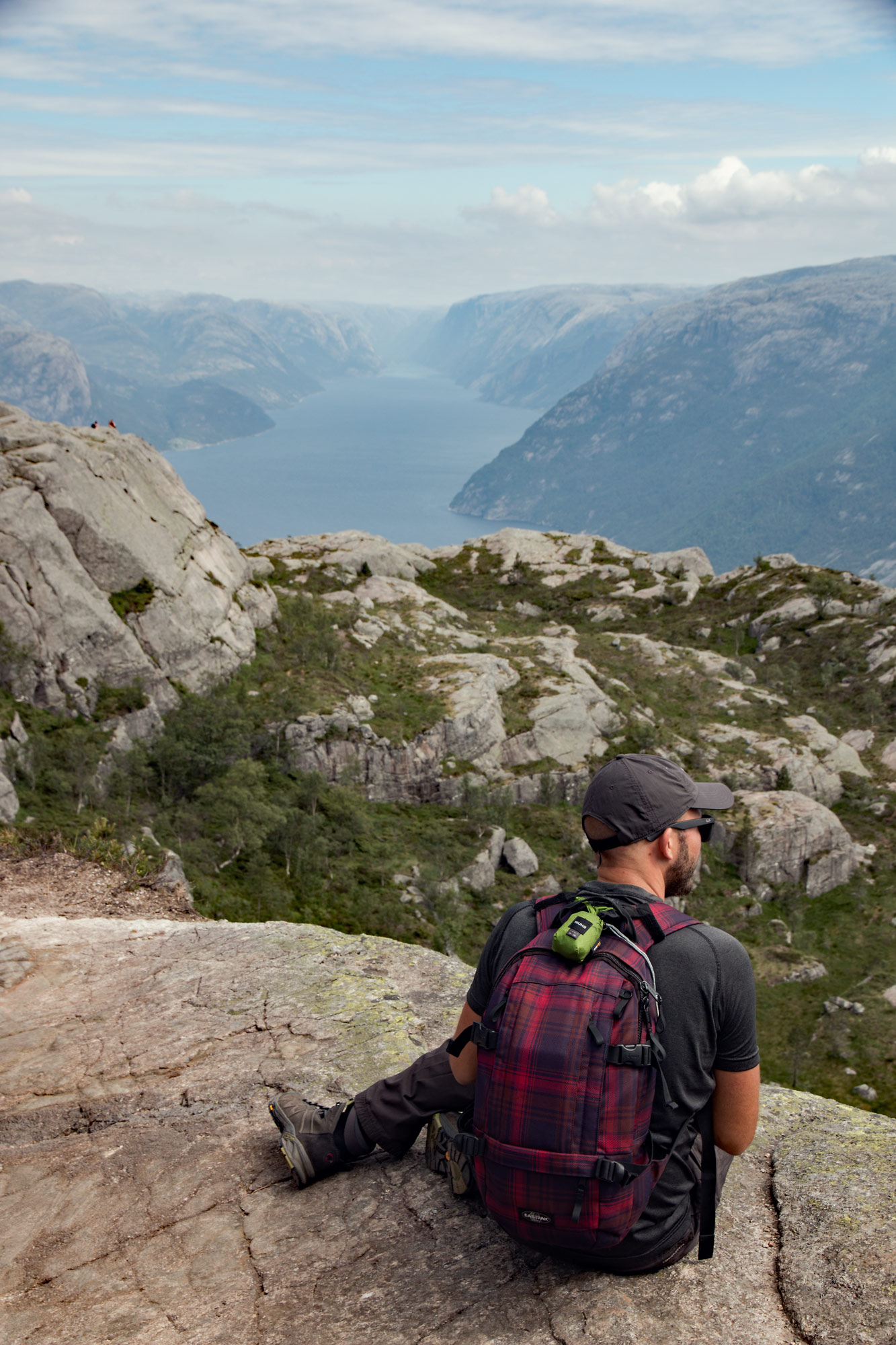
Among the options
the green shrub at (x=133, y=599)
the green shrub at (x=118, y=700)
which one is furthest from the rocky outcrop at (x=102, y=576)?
the green shrub at (x=118, y=700)

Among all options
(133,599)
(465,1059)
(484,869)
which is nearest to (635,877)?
(465,1059)

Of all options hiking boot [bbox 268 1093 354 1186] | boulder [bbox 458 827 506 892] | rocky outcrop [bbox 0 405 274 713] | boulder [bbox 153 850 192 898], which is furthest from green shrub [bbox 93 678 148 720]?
hiking boot [bbox 268 1093 354 1186]

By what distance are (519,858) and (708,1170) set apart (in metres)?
47.1

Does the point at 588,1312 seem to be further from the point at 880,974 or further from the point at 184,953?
the point at 880,974

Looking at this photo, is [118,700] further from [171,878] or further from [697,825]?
[697,825]

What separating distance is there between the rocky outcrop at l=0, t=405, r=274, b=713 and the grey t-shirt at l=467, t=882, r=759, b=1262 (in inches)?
1684

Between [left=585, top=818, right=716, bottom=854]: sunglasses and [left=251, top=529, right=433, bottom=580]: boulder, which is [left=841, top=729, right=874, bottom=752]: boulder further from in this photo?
[left=585, top=818, right=716, bottom=854]: sunglasses

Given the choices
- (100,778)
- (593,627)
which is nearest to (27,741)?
(100,778)

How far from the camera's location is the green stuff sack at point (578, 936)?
4.77m

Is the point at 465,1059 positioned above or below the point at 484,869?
above

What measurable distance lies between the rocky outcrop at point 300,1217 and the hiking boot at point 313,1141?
174 millimetres

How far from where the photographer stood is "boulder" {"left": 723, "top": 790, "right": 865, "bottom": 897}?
5962 centimetres

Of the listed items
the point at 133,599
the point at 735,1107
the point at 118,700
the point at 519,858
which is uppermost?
the point at 735,1107

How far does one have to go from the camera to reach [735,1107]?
210 inches
